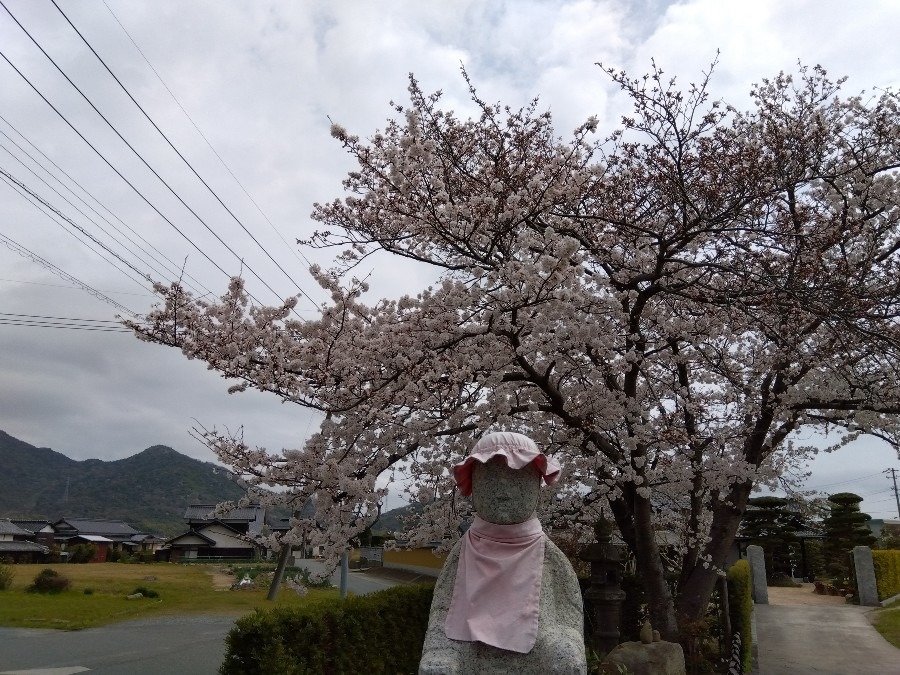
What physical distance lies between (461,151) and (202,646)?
10503 millimetres

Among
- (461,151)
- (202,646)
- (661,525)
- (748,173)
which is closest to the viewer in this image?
(748,173)

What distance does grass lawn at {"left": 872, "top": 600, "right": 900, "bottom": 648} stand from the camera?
12183mm

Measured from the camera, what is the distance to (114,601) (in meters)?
19.3

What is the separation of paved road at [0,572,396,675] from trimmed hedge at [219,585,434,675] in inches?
59.0

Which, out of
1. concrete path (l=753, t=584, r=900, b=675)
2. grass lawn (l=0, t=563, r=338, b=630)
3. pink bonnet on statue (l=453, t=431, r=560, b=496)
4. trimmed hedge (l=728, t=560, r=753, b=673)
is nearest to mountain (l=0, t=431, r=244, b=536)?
grass lawn (l=0, t=563, r=338, b=630)

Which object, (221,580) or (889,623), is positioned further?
(221,580)

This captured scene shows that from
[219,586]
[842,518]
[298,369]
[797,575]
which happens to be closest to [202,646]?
[298,369]

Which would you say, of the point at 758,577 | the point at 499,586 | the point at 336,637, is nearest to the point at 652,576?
the point at 336,637

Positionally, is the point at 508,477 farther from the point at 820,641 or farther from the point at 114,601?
the point at 114,601

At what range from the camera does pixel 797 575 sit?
2609 cm

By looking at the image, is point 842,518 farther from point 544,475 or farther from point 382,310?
point 544,475

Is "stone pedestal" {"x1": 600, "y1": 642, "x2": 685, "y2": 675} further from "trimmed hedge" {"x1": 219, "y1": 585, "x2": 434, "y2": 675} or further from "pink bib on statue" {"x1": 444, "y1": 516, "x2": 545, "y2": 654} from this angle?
"pink bib on statue" {"x1": 444, "y1": 516, "x2": 545, "y2": 654}

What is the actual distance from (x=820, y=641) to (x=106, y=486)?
95.6 meters

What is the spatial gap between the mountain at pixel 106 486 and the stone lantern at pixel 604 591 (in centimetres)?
7281
